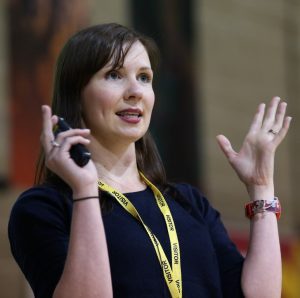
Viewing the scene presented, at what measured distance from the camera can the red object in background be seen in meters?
5.93

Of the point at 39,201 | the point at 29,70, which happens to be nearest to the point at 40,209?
the point at 39,201

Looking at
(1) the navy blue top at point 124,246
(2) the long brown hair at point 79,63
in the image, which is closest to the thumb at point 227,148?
(1) the navy blue top at point 124,246

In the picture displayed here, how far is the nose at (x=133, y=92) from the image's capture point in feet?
7.75

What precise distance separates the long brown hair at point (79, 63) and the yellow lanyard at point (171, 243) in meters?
0.17

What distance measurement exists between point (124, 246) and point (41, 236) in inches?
8.9

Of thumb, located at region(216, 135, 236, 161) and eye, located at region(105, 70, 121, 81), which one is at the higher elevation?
eye, located at region(105, 70, 121, 81)

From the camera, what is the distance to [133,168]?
249cm

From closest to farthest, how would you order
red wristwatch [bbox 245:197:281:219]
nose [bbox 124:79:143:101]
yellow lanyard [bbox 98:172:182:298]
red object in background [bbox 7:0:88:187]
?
yellow lanyard [bbox 98:172:182:298] → nose [bbox 124:79:143:101] → red wristwatch [bbox 245:197:281:219] → red object in background [bbox 7:0:88:187]

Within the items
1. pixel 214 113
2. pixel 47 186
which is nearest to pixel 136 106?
pixel 47 186

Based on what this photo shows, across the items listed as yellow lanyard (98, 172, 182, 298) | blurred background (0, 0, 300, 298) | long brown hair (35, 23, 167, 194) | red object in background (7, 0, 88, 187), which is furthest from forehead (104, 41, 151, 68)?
red object in background (7, 0, 88, 187)

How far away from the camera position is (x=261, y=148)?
2.54 m

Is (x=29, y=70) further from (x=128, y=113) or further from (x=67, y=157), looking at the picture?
(x=67, y=157)

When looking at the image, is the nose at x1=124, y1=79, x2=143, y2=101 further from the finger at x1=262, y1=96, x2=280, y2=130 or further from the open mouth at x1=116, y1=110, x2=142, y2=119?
the finger at x1=262, y1=96, x2=280, y2=130

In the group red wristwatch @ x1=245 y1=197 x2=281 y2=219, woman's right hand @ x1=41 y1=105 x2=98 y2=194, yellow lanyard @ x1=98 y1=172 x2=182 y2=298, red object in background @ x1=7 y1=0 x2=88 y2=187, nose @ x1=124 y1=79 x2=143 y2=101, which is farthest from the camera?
red object in background @ x1=7 y1=0 x2=88 y2=187
